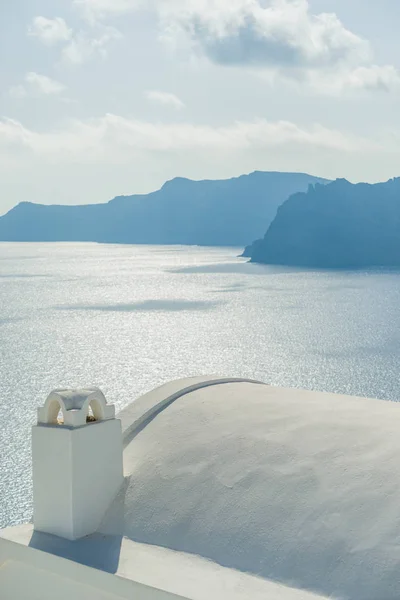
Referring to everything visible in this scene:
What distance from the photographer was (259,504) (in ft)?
19.8

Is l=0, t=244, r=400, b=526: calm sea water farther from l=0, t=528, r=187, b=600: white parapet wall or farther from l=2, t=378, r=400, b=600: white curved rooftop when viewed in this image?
l=0, t=528, r=187, b=600: white parapet wall

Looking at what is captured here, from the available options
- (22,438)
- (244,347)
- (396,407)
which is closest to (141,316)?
(244,347)

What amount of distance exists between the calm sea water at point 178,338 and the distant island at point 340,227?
2123cm

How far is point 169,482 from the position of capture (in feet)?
21.8

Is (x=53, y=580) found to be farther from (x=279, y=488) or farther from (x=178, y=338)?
(x=178, y=338)

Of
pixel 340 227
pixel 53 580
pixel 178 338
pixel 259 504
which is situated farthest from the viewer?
pixel 340 227

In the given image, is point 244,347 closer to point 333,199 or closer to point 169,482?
point 169,482

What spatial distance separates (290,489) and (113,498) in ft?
5.46

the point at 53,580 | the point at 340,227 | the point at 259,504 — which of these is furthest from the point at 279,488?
the point at 340,227

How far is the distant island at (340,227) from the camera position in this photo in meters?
122

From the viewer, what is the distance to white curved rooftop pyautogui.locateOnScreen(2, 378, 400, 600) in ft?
17.5

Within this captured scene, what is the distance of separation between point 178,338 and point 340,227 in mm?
73376

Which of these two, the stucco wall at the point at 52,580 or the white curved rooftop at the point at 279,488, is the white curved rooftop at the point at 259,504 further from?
the stucco wall at the point at 52,580

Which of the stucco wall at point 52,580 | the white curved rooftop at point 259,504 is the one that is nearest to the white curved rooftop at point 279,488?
the white curved rooftop at point 259,504
